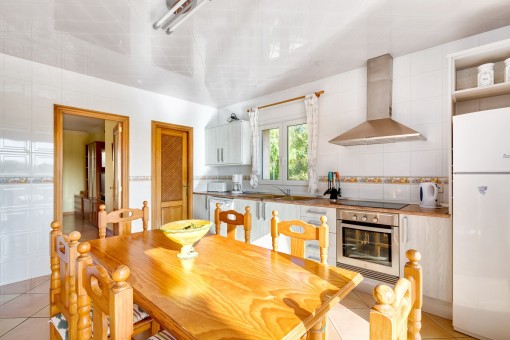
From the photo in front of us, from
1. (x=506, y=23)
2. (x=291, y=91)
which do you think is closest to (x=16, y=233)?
(x=291, y=91)

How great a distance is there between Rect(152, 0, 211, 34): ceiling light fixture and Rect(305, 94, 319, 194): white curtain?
195 cm

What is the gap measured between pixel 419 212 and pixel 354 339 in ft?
3.66

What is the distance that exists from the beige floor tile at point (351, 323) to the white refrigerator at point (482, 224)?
638mm

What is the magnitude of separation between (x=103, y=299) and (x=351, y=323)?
1.89 metres

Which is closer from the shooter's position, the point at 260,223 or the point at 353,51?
the point at 353,51

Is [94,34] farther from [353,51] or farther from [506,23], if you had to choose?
[506,23]

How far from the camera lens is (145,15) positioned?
195 cm

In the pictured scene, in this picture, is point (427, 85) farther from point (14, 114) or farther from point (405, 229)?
point (14, 114)

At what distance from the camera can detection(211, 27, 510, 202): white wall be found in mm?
2396

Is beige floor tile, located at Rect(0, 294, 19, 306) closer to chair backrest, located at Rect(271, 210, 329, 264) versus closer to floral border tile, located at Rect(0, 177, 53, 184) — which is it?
floral border tile, located at Rect(0, 177, 53, 184)

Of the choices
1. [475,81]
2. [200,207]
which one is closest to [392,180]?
[475,81]

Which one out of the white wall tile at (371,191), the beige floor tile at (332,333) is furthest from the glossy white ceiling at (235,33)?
the beige floor tile at (332,333)

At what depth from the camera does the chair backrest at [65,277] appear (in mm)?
1002

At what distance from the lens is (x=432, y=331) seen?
1811 millimetres
